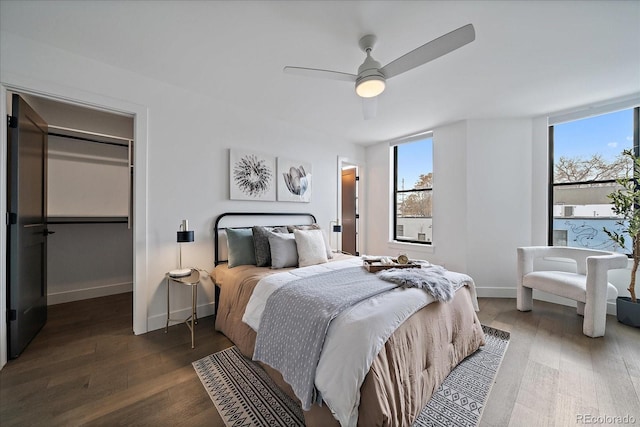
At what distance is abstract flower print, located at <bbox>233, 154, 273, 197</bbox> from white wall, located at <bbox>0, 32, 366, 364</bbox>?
0.46 feet

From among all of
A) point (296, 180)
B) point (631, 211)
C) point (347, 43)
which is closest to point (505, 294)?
point (631, 211)

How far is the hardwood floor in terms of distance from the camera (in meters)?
1.51

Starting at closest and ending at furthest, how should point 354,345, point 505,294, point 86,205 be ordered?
point 354,345 < point 86,205 < point 505,294

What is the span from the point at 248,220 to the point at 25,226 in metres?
1.99

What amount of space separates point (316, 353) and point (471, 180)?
139 inches

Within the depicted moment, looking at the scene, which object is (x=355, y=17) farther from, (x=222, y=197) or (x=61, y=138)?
(x=61, y=138)

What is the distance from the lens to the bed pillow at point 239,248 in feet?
8.91

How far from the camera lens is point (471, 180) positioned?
146 inches

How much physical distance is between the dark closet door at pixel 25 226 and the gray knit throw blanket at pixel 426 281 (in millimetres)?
3029

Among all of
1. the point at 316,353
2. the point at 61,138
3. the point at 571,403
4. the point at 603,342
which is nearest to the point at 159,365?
the point at 316,353

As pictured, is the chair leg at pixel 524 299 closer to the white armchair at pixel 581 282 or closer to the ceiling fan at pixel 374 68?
the white armchair at pixel 581 282

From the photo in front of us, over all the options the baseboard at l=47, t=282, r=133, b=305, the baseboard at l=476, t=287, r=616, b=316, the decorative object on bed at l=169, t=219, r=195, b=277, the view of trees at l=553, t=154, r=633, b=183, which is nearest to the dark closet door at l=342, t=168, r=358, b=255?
the baseboard at l=476, t=287, r=616, b=316

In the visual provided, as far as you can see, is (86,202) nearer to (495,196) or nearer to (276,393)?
(276,393)

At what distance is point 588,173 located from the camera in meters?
3.29
